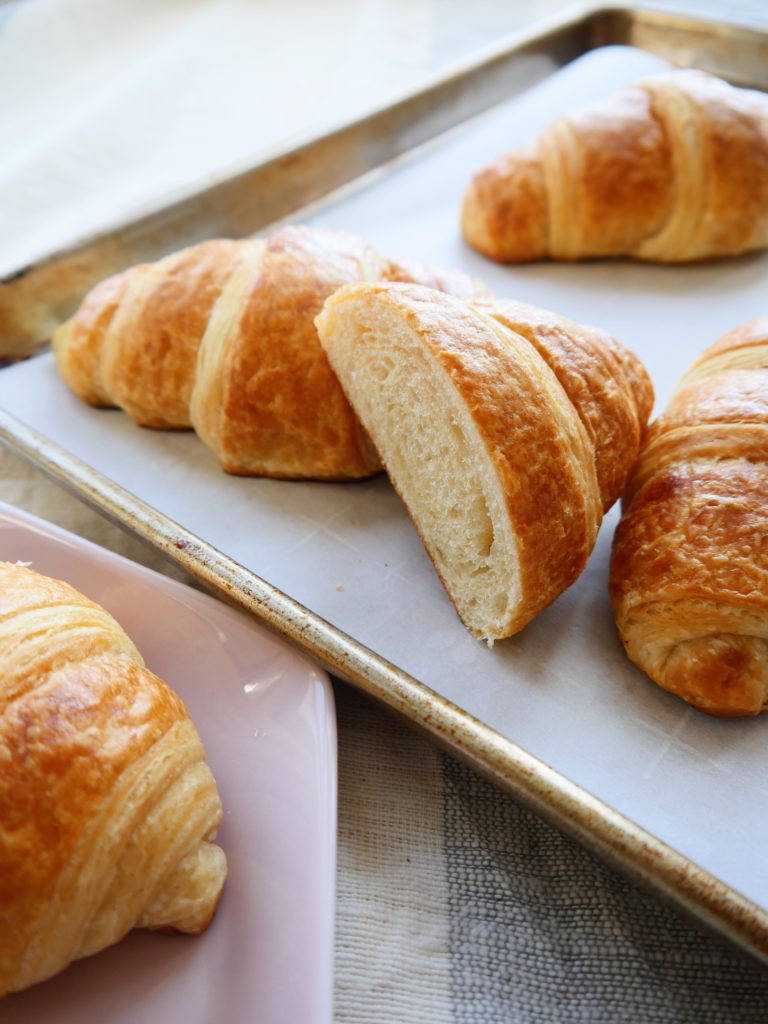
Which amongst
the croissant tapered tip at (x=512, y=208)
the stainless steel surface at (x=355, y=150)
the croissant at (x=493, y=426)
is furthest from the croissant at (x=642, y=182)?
the croissant at (x=493, y=426)

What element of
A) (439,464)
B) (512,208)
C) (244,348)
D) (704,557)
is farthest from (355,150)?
(704,557)

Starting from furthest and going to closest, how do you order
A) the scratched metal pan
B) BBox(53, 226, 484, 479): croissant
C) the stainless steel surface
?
the stainless steel surface → BBox(53, 226, 484, 479): croissant → the scratched metal pan

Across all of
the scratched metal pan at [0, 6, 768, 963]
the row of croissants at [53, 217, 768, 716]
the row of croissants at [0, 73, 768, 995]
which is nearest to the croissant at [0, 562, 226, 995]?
the row of croissants at [0, 73, 768, 995]

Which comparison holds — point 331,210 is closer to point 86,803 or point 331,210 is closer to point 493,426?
point 493,426

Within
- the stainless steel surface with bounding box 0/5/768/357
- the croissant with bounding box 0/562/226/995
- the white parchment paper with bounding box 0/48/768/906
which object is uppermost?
the stainless steel surface with bounding box 0/5/768/357

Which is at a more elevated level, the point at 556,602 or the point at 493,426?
the point at 493,426

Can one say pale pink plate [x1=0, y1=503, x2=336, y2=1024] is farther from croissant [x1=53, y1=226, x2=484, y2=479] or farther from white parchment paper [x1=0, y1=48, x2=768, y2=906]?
croissant [x1=53, y1=226, x2=484, y2=479]

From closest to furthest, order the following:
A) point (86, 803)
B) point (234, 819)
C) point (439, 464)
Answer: point (86, 803), point (234, 819), point (439, 464)

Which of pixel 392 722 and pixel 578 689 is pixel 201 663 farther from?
pixel 578 689

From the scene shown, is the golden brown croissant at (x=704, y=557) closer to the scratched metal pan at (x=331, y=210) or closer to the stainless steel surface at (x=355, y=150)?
the scratched metal pan at (x=331, y=210)
